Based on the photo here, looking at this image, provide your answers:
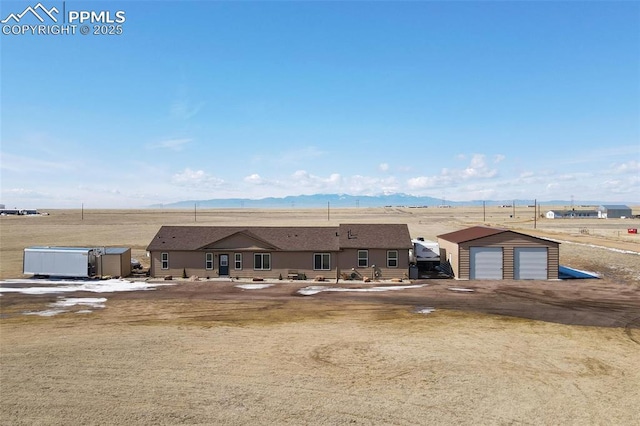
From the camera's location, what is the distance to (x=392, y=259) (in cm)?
3947

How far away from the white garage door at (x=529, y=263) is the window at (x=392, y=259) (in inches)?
420

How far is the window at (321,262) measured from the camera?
39594 mm

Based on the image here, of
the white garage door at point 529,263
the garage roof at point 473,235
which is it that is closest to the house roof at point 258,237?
the garage roof at point 473,235

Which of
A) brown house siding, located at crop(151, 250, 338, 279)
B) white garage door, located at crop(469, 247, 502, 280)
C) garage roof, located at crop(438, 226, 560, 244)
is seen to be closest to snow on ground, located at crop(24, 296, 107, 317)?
brown house siding, located at crop(151, 250, 338, 279)

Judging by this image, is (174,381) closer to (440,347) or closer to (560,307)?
(440,347)

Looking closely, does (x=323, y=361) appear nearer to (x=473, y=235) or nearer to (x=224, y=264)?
(x=224, y=264)

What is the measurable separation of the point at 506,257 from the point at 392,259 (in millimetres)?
10251

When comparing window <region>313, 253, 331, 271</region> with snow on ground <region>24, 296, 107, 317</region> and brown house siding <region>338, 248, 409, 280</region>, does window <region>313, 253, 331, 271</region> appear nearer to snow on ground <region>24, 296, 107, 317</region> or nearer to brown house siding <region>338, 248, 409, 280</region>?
brown house siding <region>338, 248, 409, 280</region>

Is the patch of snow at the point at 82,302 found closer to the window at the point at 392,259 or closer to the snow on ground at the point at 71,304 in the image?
the snow on ground at the point at 71,304

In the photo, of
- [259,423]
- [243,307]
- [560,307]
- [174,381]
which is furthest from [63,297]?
[560,307]

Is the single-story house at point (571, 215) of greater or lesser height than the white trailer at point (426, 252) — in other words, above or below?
Answer: above

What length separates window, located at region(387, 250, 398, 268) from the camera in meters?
39.4

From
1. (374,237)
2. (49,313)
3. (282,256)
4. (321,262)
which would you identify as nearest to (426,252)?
(374,237)

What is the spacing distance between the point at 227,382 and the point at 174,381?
1.90 meters
